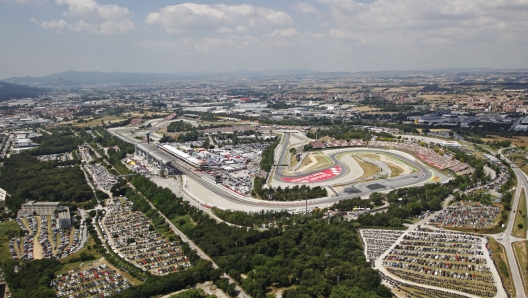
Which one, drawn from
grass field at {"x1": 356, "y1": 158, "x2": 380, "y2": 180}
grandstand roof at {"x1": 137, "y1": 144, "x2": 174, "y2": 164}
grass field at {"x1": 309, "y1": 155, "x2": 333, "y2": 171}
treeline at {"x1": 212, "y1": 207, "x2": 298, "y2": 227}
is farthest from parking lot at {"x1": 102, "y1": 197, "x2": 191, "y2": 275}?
grass field at {"x1": 356, "y1": 158, "x2": 380, "y2": 180}

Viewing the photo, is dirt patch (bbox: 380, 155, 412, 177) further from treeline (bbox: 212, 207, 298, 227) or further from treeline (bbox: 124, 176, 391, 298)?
treeline (bbox: 212, 207, 298, 227)

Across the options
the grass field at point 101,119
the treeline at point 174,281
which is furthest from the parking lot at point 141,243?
the grass field at point 101,119

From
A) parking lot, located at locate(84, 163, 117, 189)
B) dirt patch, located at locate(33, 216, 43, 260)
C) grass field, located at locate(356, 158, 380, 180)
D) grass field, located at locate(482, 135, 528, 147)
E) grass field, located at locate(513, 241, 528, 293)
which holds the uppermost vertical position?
grass field, located at locate(482, 135, 528, 147)

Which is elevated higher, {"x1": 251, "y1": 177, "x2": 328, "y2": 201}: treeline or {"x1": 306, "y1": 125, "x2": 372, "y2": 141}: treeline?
{"x1": 306, "y1": 125, "x2": 372, "y2": 141}: treeline

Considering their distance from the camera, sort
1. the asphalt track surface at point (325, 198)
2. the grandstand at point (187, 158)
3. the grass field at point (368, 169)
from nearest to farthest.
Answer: the asphalt track surface at point (325, 198) → the grass field at point (368, 169) → the grandstand at point (187, 158)

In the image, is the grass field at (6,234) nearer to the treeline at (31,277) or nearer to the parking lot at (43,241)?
the parking lot at (43,241)

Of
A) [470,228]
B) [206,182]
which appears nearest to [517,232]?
[470,228]
